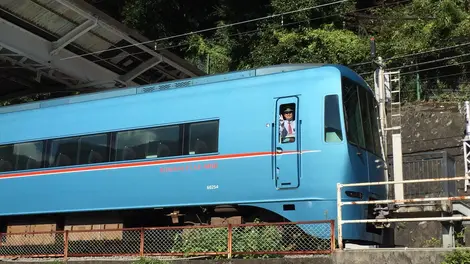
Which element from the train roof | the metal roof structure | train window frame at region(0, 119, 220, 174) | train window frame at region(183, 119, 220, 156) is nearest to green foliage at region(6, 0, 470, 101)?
the metal roof structure

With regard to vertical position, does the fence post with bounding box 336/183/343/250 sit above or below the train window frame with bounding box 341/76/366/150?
below

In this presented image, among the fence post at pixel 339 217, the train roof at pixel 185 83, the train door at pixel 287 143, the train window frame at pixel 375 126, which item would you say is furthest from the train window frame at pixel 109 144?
the train window frame at pixel 375 126

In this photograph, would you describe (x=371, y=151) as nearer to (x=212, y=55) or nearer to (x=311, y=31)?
(x=311, y=31)

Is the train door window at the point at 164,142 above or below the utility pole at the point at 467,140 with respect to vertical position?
below

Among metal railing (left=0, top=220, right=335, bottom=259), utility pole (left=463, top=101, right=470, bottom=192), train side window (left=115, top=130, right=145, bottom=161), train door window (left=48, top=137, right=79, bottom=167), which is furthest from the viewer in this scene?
utility pole (left=463, top=101, right=470, bottom=192)

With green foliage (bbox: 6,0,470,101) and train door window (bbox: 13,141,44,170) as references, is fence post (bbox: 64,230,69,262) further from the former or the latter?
green foliage (bbox: 6,0,470,101)

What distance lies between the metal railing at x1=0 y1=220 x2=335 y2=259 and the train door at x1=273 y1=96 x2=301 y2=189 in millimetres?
884

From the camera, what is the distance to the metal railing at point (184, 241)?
962cm

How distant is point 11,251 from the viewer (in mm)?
13117

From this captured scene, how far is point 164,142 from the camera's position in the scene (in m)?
11.6

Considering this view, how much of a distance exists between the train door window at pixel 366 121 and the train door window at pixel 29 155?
741cm

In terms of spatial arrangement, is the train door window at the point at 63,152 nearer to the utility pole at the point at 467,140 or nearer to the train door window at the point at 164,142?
the train door window at the point at 164,142

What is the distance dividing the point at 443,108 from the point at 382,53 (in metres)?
4.10

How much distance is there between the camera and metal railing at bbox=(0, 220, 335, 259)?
9625 mm
